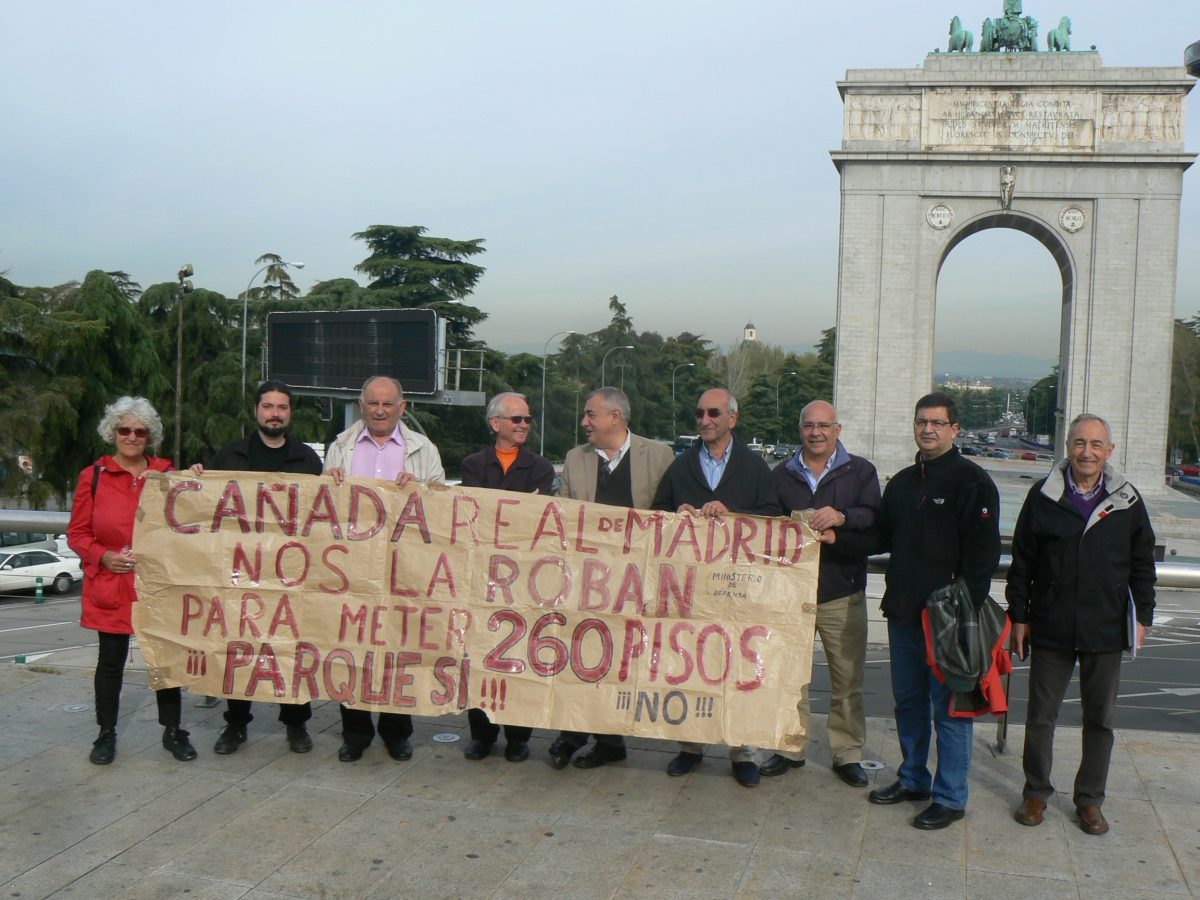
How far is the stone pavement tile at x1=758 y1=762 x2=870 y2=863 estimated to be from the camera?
4641 millimetres

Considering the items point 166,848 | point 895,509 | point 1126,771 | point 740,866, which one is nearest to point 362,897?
point 166,848

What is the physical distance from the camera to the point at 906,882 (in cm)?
429

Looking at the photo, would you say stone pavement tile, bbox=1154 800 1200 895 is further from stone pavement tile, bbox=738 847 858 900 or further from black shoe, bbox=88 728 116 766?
black shoe, bbox=88 728 116 766

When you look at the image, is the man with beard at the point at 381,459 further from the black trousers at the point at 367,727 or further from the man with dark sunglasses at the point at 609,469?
the man with dark sunglasses at the point at 609,469

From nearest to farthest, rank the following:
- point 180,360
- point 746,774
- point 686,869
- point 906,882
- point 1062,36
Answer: point 906,882, point 686,869, point 746,774, point 180,360, point 1062,36

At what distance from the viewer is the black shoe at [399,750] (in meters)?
5.68

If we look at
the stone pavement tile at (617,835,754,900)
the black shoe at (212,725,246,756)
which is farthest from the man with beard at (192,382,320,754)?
the stone pavement tile at (617,835,754,900)

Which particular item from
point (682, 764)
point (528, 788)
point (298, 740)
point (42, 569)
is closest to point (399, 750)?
point (298, 740)

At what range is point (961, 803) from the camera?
4898 millimetres

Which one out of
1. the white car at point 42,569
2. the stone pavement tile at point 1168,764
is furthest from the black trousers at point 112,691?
the white car at point 42,569

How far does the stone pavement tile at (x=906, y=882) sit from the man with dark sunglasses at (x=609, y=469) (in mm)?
1636

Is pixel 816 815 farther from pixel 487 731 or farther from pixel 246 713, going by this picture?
pixel 246 713

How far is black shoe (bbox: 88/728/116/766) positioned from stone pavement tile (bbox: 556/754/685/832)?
2.17 m

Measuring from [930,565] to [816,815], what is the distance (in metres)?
1.23
